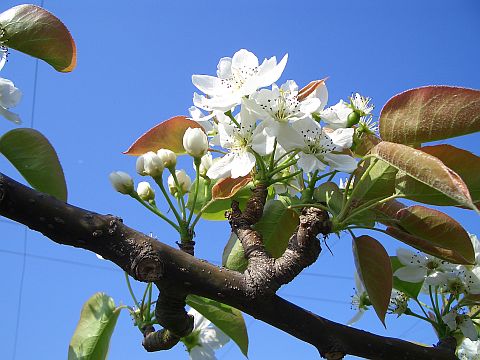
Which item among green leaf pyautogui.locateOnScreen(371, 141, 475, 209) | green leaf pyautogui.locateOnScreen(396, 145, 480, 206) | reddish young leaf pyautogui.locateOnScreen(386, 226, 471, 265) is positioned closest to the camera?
green leaf pyautogui.locateOnScreen(371, 141, 475, 209)

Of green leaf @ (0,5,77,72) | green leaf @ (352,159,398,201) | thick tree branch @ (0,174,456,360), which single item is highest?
green leaf @ (0,5,77,72)

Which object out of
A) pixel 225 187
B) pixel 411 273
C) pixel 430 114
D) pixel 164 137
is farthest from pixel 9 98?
pixel 411 273

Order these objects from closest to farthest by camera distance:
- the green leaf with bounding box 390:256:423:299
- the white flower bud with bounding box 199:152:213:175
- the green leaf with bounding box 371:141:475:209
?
1. the green leaf with bounding box 371:141:475:209
2. the white flower bud with bounding box 199:152:213:175
3. the green leaf with bounding box 390:256:423:299

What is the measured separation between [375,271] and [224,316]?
0.23 meters

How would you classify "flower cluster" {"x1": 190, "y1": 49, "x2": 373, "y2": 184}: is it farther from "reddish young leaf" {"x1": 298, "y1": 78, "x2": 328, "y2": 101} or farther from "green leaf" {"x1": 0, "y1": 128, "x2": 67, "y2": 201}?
"green leaf" {"x1": 0, "y1": 128, "x2": 67, "y2": 201}

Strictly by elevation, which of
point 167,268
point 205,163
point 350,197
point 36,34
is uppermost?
point 36,34

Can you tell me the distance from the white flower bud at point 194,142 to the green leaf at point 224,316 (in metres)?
0.22

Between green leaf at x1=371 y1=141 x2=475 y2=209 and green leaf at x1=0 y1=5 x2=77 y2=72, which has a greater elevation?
green leaf at x1=0 y1=5 x2=77 y2=72

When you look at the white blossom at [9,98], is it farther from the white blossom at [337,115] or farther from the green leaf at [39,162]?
the white blossom at [337,115]

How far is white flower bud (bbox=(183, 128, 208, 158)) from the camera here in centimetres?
80

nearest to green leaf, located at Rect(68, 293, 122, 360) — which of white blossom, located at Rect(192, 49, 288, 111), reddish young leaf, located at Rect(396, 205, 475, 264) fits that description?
white blossom, located at Rect(192, 49, 288, 111)

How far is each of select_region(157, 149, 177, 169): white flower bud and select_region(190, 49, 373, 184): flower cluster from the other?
60mm

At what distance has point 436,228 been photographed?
30.3 inches

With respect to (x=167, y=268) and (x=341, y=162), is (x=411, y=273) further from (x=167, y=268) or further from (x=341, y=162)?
(x=167, y=268)
